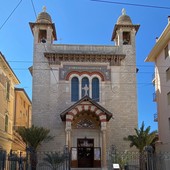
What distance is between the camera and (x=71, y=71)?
1147 inches

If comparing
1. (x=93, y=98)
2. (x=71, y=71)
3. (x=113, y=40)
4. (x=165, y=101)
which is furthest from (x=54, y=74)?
(x=165, y=101)

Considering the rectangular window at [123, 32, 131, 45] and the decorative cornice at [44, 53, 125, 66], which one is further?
the rectangular window at [123, 32, 131, 45]

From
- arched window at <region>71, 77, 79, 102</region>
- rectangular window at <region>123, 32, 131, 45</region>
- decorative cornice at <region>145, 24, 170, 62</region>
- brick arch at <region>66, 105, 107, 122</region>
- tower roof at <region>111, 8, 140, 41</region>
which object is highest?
tower roof at <region>111, 8, 140, 41</region>

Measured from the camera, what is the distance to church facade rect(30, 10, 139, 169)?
27328 millimetres

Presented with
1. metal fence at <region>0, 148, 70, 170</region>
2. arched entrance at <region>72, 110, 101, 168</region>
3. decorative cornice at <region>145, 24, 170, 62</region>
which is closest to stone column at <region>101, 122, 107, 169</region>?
arched entrance at <region>72, 110, 101, 168</region>

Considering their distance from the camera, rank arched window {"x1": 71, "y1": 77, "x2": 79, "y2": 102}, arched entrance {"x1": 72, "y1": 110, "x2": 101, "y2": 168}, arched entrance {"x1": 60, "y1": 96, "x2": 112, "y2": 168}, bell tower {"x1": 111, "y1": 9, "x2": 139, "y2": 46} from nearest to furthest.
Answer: arched entrance {"x1": 60, "y1": 96, "x2": 112, "y2": 168}
arched entrance {"x1": 72, "y1": 110, "x2": 101, "y2": 168}
arched window {"x1": 71, "y1": 77, "x2": 79, "y2": 102}
bell tower {"x1": 111, "y1": 9, "x2": 139, "y2": 46}

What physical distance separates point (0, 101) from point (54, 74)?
5433mm

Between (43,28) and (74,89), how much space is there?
6.68m

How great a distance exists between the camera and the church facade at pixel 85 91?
27328mm

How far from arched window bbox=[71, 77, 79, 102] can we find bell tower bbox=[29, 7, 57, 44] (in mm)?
4346

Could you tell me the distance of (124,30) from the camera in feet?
101

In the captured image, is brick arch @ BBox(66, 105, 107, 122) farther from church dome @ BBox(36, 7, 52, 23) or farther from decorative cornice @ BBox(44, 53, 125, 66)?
church dome @ BBox(36, 7, 52, 23)

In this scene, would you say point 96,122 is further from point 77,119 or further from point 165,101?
point 165,101

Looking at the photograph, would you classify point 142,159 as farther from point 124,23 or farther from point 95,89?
point 124,23
